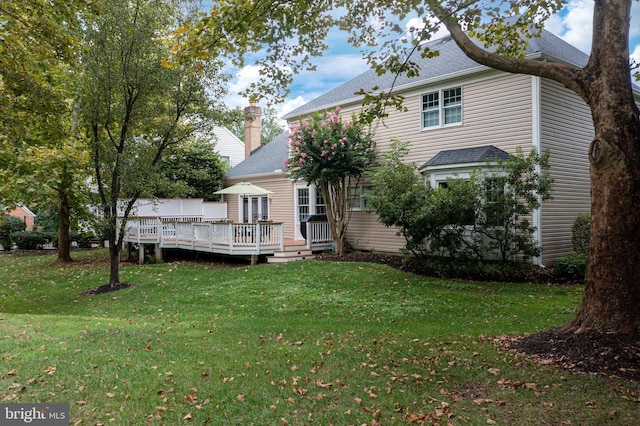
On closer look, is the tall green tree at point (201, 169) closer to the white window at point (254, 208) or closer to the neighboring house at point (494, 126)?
the white window at point (254, 208)

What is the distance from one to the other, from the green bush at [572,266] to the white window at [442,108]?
495 centimetres

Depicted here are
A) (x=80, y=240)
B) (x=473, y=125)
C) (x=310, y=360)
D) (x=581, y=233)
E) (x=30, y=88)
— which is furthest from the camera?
(x=80, y=240)

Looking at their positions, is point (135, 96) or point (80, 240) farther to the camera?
point (80, 240)

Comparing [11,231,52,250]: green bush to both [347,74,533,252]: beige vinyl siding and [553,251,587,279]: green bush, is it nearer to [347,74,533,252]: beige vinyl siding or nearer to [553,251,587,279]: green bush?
[347,74,533,252]: beige vinyl siding

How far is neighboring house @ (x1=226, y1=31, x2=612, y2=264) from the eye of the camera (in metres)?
11.6

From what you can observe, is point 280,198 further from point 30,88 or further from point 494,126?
point 30,88

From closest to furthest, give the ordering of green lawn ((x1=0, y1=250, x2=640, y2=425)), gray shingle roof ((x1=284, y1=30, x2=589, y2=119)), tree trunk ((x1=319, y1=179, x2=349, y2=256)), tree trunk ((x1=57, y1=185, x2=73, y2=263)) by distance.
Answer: green lawn ((x1=0, y1=250, x2=640, y2=425)), gray shingle roof ((x1=284, y1=30, x2=589, y2=119)), tree trunk ((x1=319, y1=179, x2=349, y2=256)), tree trunk ((x1=57, y1=185, x2=73, y2=263))

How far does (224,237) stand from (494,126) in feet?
31.0

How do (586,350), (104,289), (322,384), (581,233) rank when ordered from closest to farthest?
1. (322,384)
2. (586,350)
3. (581,233)
4. (104,289)

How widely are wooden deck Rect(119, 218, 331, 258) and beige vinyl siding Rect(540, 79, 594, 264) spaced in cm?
759

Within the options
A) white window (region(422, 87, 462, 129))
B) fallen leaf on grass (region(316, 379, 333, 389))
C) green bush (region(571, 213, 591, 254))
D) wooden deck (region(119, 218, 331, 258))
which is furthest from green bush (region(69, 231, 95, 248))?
green bush (region(571, 213, 591, 254))

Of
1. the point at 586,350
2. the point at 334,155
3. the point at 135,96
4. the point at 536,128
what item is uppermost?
the point at 135,96

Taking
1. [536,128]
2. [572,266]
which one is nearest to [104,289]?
[572,266]

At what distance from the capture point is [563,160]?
1218cm
